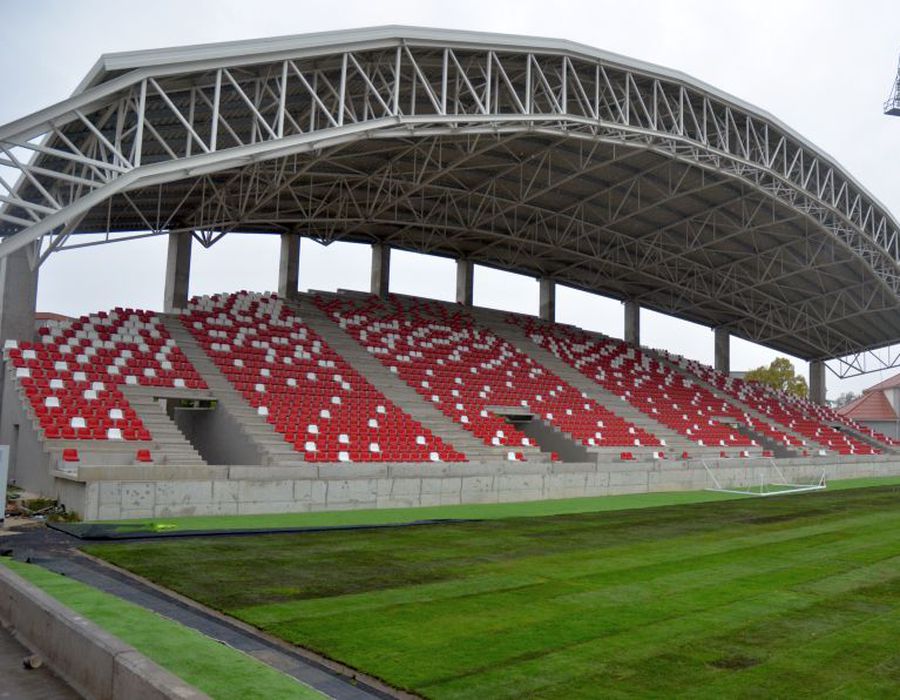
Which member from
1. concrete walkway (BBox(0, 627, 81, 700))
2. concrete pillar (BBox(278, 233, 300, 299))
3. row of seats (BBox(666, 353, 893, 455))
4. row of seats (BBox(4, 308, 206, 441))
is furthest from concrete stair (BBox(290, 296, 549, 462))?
row of seats (BBox(666, 353, 893, 455))

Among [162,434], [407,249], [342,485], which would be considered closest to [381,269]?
[407,249]

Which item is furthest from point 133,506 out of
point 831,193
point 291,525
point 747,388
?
point 747,388

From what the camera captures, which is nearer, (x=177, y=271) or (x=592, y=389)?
(x=177, y=271)

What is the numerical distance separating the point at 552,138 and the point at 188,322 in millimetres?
13657

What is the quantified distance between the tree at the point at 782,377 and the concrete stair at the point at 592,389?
39079 mm

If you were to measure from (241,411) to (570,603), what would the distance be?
46.4 feet

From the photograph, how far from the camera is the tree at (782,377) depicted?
70062 millimetres

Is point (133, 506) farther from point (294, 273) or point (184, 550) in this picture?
point (294, 273)

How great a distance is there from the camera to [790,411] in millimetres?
47375

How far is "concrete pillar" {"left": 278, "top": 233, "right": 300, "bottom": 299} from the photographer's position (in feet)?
108

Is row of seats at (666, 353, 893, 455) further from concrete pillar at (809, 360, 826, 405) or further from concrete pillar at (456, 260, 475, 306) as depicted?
concrete pillar at (456, 260, 475, 306)

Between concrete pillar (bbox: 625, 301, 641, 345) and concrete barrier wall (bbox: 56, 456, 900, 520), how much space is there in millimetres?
20717

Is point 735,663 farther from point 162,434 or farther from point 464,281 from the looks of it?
point 464,281

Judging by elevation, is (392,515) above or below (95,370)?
Result: below
